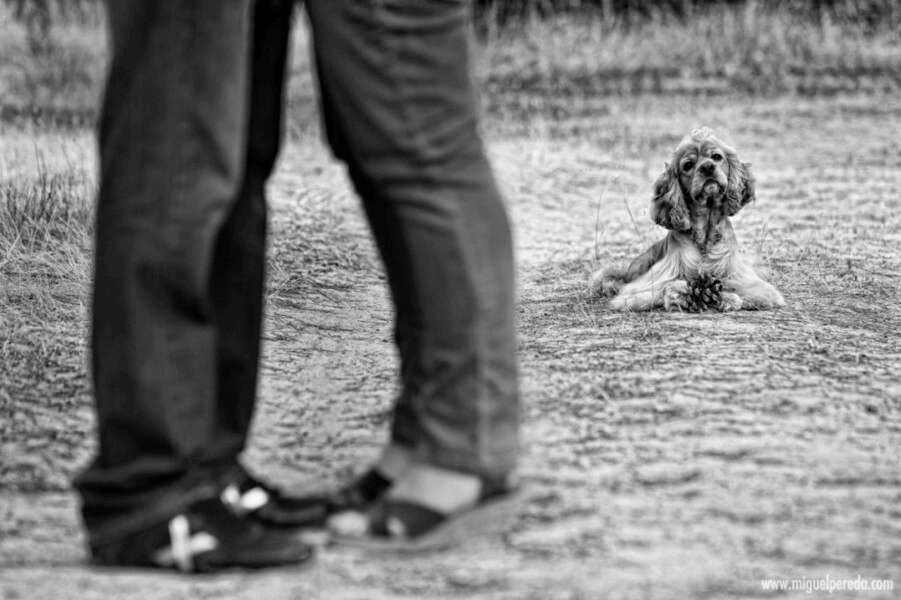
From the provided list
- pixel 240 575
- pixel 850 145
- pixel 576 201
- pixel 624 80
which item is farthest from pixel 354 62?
pixel 624 80

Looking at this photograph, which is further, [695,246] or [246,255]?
[695,246]

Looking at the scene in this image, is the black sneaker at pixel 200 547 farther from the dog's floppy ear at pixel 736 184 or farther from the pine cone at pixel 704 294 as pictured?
the dog's floppy ear at pixel 736 184

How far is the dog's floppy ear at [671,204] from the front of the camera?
5.42 metres

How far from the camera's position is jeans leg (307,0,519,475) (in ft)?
8.01

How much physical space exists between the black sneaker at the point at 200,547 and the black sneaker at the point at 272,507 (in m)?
0.13

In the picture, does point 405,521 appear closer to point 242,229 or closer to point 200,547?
point 200,547

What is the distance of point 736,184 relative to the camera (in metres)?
5.41

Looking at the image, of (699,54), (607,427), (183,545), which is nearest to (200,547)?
(183,545)

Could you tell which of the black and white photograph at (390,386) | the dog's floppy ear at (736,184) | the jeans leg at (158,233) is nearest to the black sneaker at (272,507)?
the black and white photograph at (390,386)

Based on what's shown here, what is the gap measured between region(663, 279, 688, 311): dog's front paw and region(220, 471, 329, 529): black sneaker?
8.96 ft

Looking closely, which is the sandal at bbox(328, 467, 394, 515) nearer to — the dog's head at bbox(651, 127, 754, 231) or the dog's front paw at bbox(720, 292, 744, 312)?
the dog's front paw at bbox(720, 292, 744, 312)

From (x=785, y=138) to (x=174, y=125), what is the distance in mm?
7846

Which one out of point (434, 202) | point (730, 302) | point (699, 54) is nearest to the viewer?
point (434, 202)

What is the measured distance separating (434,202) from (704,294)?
2.90 metres
